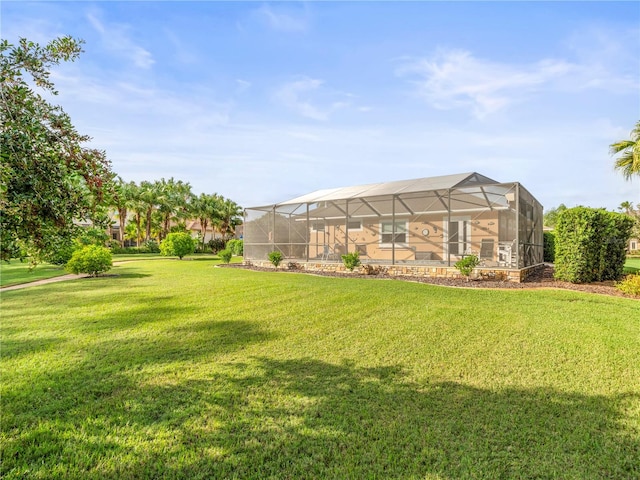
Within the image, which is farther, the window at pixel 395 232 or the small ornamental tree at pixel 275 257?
the window at pixel 395 232

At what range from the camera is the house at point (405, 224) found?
13430 mm

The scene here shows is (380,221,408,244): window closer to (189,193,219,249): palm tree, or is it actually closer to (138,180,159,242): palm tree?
(189,193,219,249): palm tree

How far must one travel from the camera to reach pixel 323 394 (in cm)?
329

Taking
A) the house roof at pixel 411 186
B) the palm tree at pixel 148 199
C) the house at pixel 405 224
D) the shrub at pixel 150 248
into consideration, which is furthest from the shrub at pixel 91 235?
the palm tree at pixel 148 199

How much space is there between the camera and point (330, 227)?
60.0 feet

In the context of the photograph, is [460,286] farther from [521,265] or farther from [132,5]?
[132,5]

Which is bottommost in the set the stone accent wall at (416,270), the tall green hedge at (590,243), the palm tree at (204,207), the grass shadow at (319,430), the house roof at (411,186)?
the grass shadow at (319,430)

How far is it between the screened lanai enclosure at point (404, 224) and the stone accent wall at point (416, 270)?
0.54 m

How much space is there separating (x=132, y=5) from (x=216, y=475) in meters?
4.77

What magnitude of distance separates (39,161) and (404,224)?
15594 mm

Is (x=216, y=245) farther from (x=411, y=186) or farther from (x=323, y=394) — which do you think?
(x=323, y=394)

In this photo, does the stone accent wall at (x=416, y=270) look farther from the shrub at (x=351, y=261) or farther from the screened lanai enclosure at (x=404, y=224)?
the screened lanai enclosure at (x=404, y=224)

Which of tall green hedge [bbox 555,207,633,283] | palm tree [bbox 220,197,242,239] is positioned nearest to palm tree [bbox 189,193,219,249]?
palm tree [bbox 220,197,242,239]

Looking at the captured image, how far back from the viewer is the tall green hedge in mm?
9703
